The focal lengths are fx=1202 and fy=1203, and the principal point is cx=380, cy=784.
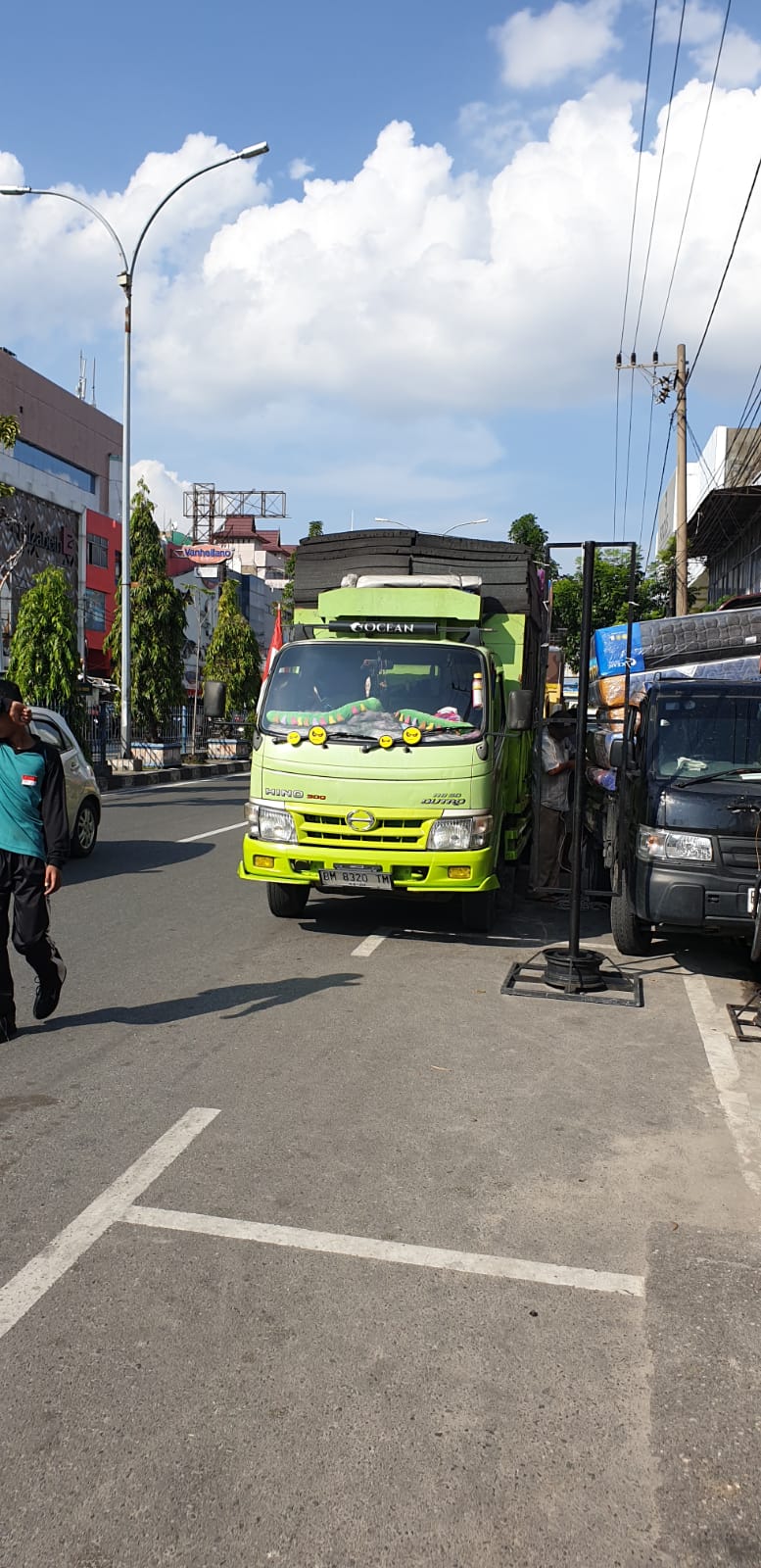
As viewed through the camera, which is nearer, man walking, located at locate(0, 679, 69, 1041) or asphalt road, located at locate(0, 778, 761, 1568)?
asphalt road, located at locate(0, 778, 761, 1568)

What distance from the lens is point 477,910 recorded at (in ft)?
28.7

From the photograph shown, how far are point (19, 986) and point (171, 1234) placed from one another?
3.75 metres

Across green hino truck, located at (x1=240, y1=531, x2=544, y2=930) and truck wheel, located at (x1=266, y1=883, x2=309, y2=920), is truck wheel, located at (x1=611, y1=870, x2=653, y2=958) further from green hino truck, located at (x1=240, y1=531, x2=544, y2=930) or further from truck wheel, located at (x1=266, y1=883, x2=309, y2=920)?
truck wheel, located at (x1=266, y1=883, x2=309, y2=920)

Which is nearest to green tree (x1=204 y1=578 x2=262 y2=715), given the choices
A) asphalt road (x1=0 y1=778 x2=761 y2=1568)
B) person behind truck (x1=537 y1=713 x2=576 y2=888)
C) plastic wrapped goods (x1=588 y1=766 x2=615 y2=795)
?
plastic wrapped goods (x1=588 y1=766 x2=615 y2=795)

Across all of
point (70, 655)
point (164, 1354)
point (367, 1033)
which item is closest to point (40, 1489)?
point (164, 1354)

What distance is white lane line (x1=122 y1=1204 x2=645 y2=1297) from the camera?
142 inches

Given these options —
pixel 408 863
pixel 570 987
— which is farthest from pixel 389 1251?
pixel 408 863

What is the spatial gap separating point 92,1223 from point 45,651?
65.9 feet

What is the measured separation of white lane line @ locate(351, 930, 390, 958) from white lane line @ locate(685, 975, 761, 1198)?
2135 millimetres

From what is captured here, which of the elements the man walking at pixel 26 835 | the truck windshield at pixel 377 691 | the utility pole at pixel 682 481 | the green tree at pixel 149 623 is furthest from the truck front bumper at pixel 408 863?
the green tree at pixel 149 623

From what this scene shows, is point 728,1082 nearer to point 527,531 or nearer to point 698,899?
point 698,899

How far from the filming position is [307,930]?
9.04 m

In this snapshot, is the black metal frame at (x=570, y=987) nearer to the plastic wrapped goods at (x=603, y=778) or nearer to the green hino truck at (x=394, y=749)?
the green hino truck at (x=394, y=749)

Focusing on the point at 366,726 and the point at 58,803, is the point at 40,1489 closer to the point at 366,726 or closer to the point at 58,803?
the point at 58,803
